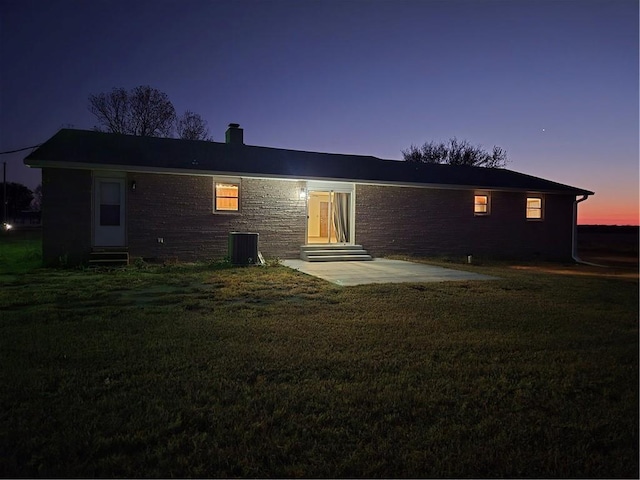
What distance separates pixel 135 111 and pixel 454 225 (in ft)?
74.1

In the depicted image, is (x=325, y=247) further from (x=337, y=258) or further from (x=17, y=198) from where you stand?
(x=17, y=198)

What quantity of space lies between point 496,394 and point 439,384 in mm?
459

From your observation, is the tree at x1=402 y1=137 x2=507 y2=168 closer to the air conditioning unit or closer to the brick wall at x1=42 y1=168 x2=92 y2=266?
the air conditioning unit

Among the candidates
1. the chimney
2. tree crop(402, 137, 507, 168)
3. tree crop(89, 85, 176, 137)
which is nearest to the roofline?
the chimney

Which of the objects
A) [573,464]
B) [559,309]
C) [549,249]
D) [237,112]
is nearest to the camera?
[573,464]

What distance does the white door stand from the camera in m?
12.8

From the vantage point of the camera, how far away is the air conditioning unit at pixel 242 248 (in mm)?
12469

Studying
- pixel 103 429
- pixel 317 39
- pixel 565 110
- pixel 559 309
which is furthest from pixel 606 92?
pixel 103 429

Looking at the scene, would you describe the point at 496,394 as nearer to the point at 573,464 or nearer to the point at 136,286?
the point at 573,464

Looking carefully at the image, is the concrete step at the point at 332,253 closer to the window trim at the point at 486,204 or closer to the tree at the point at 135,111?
the window trim at the point at 486,204

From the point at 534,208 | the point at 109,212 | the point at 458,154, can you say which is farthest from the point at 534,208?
the point at 458,154

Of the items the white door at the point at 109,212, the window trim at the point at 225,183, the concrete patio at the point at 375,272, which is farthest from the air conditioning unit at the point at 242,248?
the white door at the point at 109,212

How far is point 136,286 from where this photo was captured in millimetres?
8867

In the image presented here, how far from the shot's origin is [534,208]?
61.4 feet
